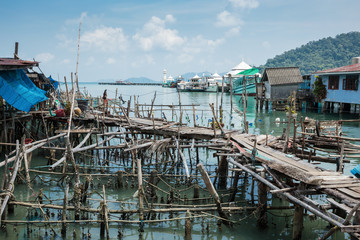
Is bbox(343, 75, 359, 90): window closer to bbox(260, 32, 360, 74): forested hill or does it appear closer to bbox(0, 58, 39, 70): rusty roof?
bbox(0, 58, 39, 70): rusty roof

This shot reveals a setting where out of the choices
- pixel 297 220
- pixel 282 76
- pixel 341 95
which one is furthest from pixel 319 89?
pixel 297 220

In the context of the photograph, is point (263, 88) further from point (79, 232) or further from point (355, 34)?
point (355, 34)

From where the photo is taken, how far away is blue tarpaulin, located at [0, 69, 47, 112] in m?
14.3

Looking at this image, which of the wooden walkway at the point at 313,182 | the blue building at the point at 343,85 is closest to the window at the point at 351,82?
the blue building at the point at 343,85

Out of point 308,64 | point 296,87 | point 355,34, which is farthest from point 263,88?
point 355,34

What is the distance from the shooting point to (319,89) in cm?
3381

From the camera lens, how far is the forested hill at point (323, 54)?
97.2 meters

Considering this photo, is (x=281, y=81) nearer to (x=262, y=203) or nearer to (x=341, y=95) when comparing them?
(x=341, y=95)

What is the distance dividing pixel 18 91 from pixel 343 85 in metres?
27.1

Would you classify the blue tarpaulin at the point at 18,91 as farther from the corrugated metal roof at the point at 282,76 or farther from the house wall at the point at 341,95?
the corrugated metal roof at the point at 282,76

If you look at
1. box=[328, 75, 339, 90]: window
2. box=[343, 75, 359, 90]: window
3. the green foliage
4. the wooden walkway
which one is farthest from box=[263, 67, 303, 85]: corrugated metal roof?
the wooden walkway

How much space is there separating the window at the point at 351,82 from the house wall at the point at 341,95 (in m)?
0.30

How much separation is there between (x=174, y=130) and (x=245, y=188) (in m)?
3.71

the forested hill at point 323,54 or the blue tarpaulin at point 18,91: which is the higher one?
the forested hill at point 323,54
